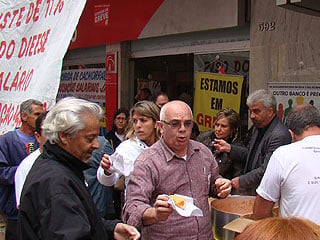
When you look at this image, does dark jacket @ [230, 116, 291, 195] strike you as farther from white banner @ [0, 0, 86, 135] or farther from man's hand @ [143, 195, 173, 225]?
white banner @ [0, 0, 86, 135]

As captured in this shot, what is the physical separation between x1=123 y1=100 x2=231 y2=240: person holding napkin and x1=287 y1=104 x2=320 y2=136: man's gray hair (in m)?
0.62

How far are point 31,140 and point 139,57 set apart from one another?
14.8ft

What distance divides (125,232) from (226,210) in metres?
1.32

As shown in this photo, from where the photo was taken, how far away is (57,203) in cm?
205

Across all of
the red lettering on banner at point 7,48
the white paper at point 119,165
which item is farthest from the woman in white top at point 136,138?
the red lettering on banner at point 7,48

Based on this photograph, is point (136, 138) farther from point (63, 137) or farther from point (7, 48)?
point (7, 48)

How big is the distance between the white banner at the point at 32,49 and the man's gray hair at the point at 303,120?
2156 mm

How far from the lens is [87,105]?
2.35 metres

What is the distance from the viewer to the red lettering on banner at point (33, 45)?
4.63 m

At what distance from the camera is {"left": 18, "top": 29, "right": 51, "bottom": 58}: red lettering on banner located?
4.63 m

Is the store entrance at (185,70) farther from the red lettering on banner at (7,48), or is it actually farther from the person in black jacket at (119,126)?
the red lettering on banner at (7,48)

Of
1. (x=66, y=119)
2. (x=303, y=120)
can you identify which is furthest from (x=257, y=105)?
(x=66, y=119)

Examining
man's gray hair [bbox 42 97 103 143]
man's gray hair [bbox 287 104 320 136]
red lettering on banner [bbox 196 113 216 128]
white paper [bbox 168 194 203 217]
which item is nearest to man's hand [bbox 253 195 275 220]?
man's gray hair [bbox 287 104 320 136]

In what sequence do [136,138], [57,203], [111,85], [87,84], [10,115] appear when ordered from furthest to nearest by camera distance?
[87,84]
[111,85]
[10,115]
[136,138]
[57,203]
